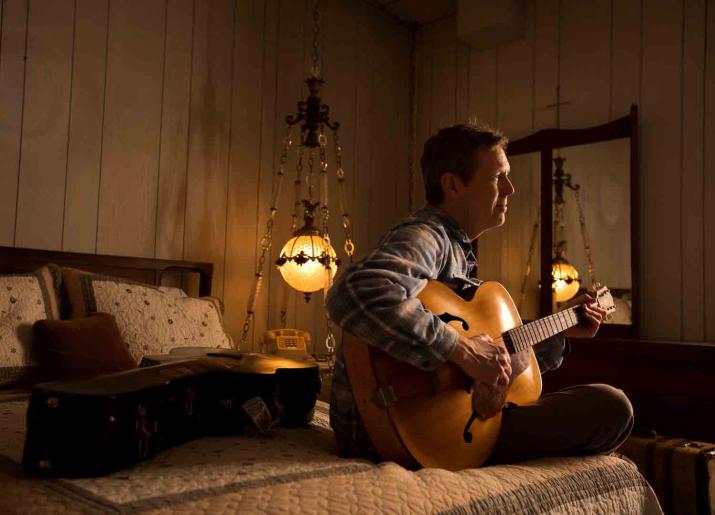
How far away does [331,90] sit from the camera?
3609 millimetres

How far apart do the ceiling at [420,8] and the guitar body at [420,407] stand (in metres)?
3.03

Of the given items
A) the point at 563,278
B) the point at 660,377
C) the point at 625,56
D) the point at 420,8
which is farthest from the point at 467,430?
the point at 420,8

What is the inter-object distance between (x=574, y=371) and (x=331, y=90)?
2029 mm

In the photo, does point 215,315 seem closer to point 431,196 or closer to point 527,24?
point 431,196

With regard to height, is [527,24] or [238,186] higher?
[527,24]

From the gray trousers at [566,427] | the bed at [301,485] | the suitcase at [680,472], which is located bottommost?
the suitcase at [680,472]

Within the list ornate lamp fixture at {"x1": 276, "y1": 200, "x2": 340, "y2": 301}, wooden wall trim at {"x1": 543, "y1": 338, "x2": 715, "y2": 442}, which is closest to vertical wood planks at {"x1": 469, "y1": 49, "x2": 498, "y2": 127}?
ornate lamp fixture at {"x1": 276, "y1": 200, "x2": 340, "y2": 301}

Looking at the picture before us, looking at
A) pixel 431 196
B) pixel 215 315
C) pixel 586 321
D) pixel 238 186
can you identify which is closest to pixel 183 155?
pixel 238 186

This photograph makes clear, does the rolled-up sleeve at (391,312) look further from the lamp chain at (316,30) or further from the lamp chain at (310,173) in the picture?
the lamp chain at (316,30)

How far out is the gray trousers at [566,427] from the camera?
1271mm

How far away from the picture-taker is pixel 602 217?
3119mm

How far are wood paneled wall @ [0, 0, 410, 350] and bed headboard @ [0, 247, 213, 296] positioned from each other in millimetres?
86

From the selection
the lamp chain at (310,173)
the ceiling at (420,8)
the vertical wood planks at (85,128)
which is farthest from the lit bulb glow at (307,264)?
the ceiling at (420,8)

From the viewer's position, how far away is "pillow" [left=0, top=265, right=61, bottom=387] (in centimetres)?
178
